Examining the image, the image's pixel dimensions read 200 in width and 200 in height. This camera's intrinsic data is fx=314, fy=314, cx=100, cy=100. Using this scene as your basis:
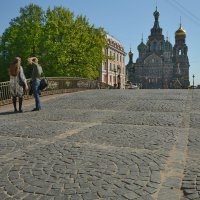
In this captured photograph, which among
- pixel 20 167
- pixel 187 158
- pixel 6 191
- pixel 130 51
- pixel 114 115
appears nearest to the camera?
pixel 6 191

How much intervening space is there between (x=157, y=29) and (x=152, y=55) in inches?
343

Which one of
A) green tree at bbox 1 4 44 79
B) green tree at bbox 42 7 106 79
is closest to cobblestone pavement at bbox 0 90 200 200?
green tree at bbox 42 7 106 79

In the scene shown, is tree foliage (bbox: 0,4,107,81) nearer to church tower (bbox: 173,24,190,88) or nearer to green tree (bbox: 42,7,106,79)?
green tree (bbox: 42,7,106,79)

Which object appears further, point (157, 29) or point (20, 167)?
point (157, 29)

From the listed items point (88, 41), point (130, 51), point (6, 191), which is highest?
point (130, 51)

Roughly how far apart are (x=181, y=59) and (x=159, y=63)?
24.6ft

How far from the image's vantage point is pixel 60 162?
→ 4863 mm

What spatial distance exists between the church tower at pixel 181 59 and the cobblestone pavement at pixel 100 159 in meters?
95.1

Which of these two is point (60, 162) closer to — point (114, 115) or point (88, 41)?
point (114, 115)

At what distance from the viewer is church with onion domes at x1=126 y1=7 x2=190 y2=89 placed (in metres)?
103

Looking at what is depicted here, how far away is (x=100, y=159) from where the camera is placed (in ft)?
16.4

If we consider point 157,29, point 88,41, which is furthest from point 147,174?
point 157,29

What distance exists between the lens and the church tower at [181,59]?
99.2 meters

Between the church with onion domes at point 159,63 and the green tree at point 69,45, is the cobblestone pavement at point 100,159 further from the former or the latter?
the church with onion domes at point 159,63
